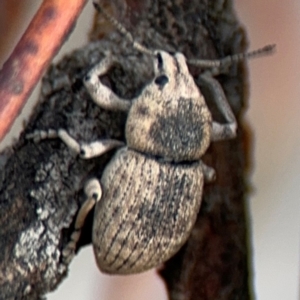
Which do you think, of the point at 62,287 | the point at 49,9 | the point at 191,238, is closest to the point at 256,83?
the point at 191,238

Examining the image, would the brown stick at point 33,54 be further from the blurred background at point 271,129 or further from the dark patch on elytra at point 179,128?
the blurred background at point 271,129

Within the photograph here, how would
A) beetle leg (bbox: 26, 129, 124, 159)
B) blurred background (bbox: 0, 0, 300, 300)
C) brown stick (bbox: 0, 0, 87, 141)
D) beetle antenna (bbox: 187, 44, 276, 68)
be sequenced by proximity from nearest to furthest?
1. brown stick (bbox: 0, 0, 87, 141)
2. beetle leg (bbox: 26, 129, 124, 159)
3. beetle antenna (bbox: 187, 44, 276, 68)
4. blurred background (bbox: 0, 0, 300, 300)

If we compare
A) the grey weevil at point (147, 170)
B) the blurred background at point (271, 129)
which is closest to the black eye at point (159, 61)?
the grey weevil at point (147, 170)

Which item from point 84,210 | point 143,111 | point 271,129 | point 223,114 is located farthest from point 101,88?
point 271,129

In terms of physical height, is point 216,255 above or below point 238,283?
above

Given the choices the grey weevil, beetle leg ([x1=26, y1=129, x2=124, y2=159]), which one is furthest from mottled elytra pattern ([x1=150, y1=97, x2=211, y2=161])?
beetle leg ([x1=26, y1=129, x2=124, y2=159])

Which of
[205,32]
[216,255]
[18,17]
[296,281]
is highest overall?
[18,17]

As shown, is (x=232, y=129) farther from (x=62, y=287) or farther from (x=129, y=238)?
(x=62, y=287)

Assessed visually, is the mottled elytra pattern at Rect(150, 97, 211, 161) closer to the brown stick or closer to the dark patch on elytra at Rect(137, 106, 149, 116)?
the dark patch on elytra at Rect(137, 106, 149, 116)
